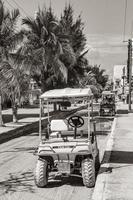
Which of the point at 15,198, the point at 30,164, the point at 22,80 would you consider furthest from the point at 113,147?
the point at 22,80

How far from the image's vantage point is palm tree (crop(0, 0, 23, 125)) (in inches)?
863

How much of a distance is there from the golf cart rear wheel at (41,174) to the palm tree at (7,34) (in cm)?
1464

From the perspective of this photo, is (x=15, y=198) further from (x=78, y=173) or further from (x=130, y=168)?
(x=130, y=168)

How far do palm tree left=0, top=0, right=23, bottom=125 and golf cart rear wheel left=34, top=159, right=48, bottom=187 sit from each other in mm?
14635

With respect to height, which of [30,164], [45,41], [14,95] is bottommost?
[30,164]

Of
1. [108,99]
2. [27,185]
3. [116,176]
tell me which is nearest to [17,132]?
[27,185]

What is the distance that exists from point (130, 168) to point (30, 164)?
3.06 metres

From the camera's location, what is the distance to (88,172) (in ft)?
26.4

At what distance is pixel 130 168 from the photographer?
9.58 metres

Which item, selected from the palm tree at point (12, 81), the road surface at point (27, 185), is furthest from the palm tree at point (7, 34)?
the road surface at point (27, 185)

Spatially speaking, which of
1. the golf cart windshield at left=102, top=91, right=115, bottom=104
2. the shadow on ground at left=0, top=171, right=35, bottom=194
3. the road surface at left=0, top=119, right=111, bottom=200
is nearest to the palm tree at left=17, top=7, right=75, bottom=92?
the golf cart windshield at left=102, top=91, right=115, bottom=104

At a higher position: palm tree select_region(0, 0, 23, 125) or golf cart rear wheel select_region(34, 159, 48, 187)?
palm tree select_region(0, 0, 23, 125)

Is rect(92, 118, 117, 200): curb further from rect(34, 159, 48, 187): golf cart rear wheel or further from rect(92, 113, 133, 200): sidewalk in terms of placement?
rect(34, 159, 48, 187): golf cart rear wheel

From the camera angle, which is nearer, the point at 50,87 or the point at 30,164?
the point at 30,164
